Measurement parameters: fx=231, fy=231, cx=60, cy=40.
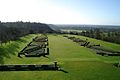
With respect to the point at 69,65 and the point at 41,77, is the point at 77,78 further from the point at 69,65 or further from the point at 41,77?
the point at 69,65

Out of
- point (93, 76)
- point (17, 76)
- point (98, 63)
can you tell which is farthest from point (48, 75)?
point (98, 63)

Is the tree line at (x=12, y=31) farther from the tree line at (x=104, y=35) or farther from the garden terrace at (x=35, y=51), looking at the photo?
the tree line at (x=104, y=35)

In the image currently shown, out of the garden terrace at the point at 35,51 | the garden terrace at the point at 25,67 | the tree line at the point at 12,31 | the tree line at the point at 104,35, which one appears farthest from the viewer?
the tree line at the point at 104,35

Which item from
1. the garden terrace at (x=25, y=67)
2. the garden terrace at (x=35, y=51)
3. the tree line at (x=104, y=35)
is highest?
the garden terrace at (x=25, y=67)

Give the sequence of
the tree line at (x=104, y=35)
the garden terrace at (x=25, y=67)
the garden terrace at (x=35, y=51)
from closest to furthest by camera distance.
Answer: the garden terrace at (x=25, y=67)
the garden terrace at (x=35, y=51)
the tree line at (x=104, y=35)

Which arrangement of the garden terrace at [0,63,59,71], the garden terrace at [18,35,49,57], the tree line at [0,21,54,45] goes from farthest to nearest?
the tree line at [0,21,54,45] < the garden terrace at [18,35,49,57] < the garden terrace at [0,63,59,71]

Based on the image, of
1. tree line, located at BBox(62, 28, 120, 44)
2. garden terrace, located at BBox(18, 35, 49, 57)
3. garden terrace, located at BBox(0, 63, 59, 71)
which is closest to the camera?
garden terrace, located at BBox(0, 63, 59, 71)

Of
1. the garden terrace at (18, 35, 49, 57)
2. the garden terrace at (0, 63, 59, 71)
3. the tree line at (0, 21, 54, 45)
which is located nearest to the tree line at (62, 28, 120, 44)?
the tree line at (0, 21, 54, 45)

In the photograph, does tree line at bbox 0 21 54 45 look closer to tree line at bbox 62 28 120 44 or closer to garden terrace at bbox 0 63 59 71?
garden terrace at bbox 0 63 59 71

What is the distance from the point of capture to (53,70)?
22453mm

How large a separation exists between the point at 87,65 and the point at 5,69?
872 cm

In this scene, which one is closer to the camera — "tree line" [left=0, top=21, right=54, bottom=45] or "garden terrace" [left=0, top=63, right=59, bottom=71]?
"garden terrace" [left=0, top=63, right=59, bottom=71]

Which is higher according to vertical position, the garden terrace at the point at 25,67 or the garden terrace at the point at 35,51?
the garden terrace at the point at 25,67

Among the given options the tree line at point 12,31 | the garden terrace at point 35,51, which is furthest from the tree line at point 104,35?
the garden terrace at point 35,51
